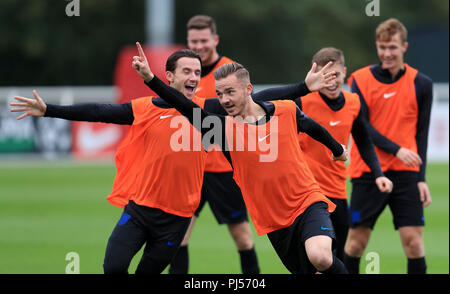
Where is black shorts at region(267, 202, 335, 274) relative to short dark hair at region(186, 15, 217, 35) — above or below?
below

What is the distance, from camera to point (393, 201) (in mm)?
7027

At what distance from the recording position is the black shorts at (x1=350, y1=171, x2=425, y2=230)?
6.91 meters

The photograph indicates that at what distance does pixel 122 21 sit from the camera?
28.9 m

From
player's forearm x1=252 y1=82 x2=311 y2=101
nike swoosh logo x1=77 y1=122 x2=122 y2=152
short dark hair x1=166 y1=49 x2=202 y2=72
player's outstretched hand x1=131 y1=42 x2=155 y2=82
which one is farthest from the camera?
nike swoosh logo x1=77 y1=122 x2=122 y2=152

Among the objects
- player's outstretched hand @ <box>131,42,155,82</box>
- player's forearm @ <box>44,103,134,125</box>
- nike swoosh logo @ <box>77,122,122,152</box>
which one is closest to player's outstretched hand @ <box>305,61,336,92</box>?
player's outstretched hand @ <box>131,42,155,82</box>

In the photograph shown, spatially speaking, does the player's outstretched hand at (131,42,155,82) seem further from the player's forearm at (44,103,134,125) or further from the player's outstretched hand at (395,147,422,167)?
the player's outstretched hand at (395,147,422,167)

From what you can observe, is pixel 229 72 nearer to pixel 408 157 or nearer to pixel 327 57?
pixel 327 57

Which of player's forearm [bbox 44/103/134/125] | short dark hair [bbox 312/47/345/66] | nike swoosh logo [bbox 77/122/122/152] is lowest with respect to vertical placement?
player's forearm [bbox 44/103/134/125]

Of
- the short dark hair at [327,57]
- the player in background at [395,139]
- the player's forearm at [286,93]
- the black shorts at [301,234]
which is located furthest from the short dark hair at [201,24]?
the black shorts at [301,234]

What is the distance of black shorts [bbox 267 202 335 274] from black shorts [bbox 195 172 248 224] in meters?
1.61

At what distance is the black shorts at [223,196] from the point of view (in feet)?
23.7

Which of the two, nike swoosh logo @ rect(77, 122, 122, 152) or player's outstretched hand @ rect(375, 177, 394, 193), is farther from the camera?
nike swoosh logo @ rect(77, 122, 122, 152)

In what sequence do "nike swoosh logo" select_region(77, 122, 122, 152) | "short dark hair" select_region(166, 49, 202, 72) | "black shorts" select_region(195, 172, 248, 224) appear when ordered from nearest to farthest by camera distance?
"short dark hair" select_region(166, 49, 202, 72), "black shorts" select_region(195, 172, 248, 224), "nike swoosh logo" select_region(77, 122, 122, 152)

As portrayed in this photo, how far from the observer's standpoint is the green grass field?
330 inches
